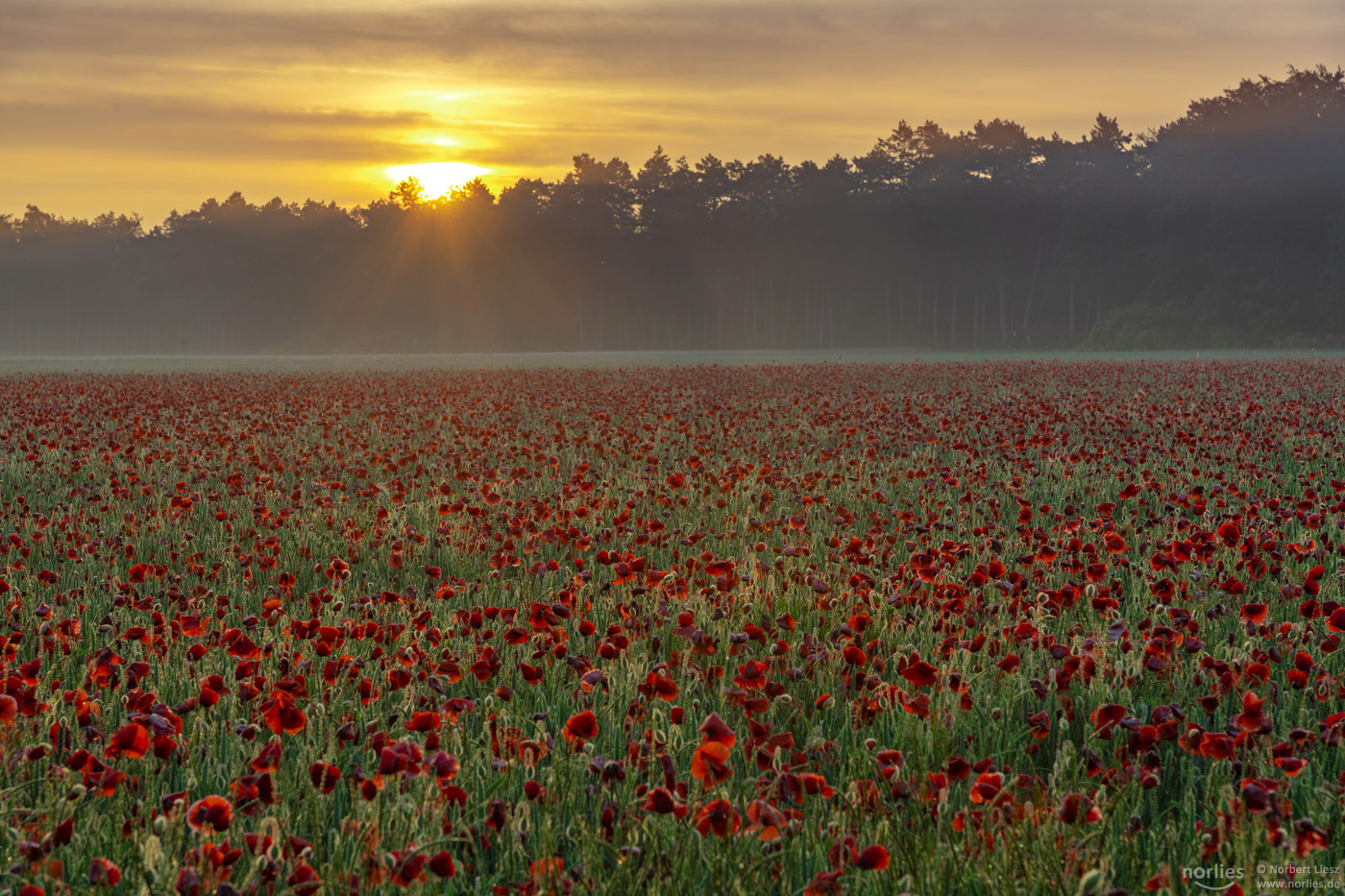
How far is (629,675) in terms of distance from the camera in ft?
12.6

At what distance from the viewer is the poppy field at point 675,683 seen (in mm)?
2406

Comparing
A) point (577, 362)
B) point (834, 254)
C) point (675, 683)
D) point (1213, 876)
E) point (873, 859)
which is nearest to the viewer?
point (873, 859)

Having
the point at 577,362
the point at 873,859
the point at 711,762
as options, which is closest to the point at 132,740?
the point at 711,762

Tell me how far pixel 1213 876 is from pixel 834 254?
3868 inches

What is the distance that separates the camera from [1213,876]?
241 cm

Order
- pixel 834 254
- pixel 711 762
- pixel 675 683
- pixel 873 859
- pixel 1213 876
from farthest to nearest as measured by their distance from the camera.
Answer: pixel 834 254
pixel 675 683
pixel 1213 876
pixel 711 762
pixel 873 859

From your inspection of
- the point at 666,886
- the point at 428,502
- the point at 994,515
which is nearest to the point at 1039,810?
the point at 666,886

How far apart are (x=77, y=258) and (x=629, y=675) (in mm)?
154553

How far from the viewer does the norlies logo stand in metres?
2.36

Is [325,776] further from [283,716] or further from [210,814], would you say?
[210,814]

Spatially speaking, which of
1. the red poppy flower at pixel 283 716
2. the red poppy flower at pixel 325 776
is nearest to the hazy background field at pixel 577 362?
the red poppy flower at pixel 325 776

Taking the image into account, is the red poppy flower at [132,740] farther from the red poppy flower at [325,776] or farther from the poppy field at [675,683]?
the red poppy flower at [325,776]

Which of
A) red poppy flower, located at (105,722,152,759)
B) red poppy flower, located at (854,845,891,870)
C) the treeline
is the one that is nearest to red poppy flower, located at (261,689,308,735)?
red poppy flower, located at (105,722,152,759)

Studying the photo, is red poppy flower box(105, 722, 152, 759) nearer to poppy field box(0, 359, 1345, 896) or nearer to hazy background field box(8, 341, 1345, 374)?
poppy field box(0, 359, 1345, 896)
